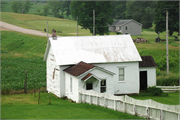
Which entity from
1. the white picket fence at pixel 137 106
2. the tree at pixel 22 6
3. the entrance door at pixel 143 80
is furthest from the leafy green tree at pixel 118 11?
the white picket fence at pixel 137 106

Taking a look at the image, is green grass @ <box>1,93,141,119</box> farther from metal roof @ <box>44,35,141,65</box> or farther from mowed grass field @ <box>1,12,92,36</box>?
mowed grass field @ <box>1,12,92,36</box>

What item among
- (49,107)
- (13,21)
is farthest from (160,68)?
(13,21)

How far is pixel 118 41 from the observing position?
30688 millimetres

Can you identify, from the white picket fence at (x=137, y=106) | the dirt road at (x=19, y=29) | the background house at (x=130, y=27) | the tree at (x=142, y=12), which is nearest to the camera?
the white picket fence at (x=137, y=106)

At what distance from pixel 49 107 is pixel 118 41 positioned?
12.3m

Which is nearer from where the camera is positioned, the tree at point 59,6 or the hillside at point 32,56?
the hillside at point 32,56

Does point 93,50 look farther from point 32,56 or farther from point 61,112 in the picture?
point 32,56

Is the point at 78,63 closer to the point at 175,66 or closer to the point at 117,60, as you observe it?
the point at 117,60

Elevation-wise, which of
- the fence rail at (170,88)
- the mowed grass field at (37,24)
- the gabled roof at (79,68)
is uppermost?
the mowed grass field at (37,24)

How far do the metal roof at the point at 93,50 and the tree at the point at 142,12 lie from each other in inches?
3011

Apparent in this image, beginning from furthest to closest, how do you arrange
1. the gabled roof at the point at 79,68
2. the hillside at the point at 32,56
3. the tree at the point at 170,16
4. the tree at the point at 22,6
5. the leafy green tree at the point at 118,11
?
1. the tree at the point at 22,6
2. the leafy green tree at the point at 118,11
3. the tree at the point at 170,16
4. the hillside at the point at 32,56
5. the gabled roof at the point at 79,68

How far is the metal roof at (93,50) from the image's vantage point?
28094mm

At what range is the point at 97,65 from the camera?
28.4 m

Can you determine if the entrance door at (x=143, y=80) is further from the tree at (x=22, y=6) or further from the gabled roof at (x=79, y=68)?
the tree at (x=22, y=6)
